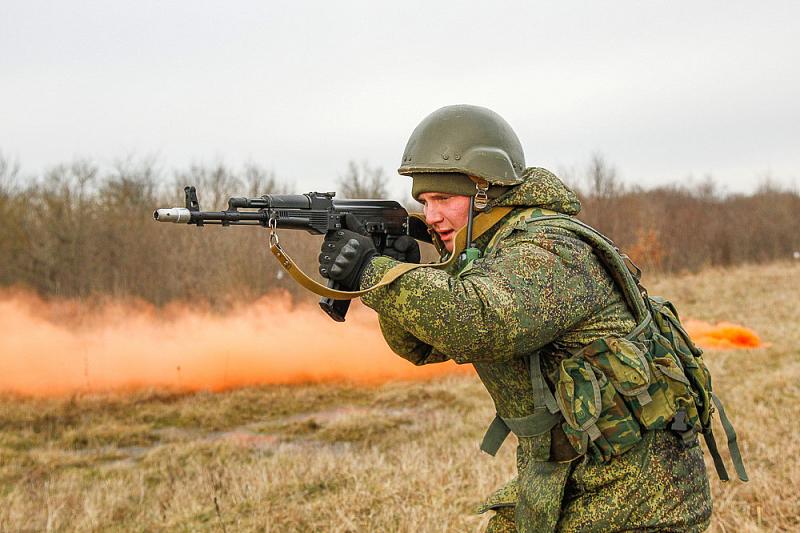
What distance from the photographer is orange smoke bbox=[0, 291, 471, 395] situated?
16.5m

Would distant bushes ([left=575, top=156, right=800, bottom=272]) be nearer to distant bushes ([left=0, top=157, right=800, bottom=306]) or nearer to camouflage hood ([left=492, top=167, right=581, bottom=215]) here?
distant bushes ([left=0, top=157, right=800, bottom=306])

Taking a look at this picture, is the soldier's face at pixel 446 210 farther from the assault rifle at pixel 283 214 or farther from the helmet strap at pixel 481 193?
the assault rifle at pixel 283 214

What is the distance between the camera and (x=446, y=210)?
3295 millimetres

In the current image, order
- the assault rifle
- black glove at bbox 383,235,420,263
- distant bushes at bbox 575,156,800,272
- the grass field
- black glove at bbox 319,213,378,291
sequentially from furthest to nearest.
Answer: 1. distant bushes at bbox 575,156,800,272
2. the grass field
3. black glove at bbox 383,235,420,263
4. the assault rifle
5. black glove at bbox 319,213,378,291

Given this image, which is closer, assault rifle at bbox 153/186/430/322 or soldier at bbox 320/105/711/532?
soldier at bbox 320/105/711/532

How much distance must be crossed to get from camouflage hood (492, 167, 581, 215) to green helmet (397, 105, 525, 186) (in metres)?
0.05

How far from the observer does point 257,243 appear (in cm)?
2141

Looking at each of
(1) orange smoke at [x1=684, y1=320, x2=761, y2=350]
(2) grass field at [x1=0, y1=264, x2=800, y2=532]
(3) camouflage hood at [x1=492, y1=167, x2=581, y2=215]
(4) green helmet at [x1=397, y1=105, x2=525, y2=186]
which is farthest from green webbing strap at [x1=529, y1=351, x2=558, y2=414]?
(1) orange smoke at [x1=684, y1=320, x2=761, y2=350]

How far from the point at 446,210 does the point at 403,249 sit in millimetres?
504

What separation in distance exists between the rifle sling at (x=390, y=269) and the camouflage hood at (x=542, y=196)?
2.3 inches

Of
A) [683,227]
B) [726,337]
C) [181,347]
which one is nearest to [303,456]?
[181,347]

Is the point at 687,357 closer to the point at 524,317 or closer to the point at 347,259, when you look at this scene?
the point at 524,317

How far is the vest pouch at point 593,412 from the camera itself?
114 inches

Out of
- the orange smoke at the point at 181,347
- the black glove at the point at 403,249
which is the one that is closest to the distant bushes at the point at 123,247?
the orange smoke at the point at 181,347
